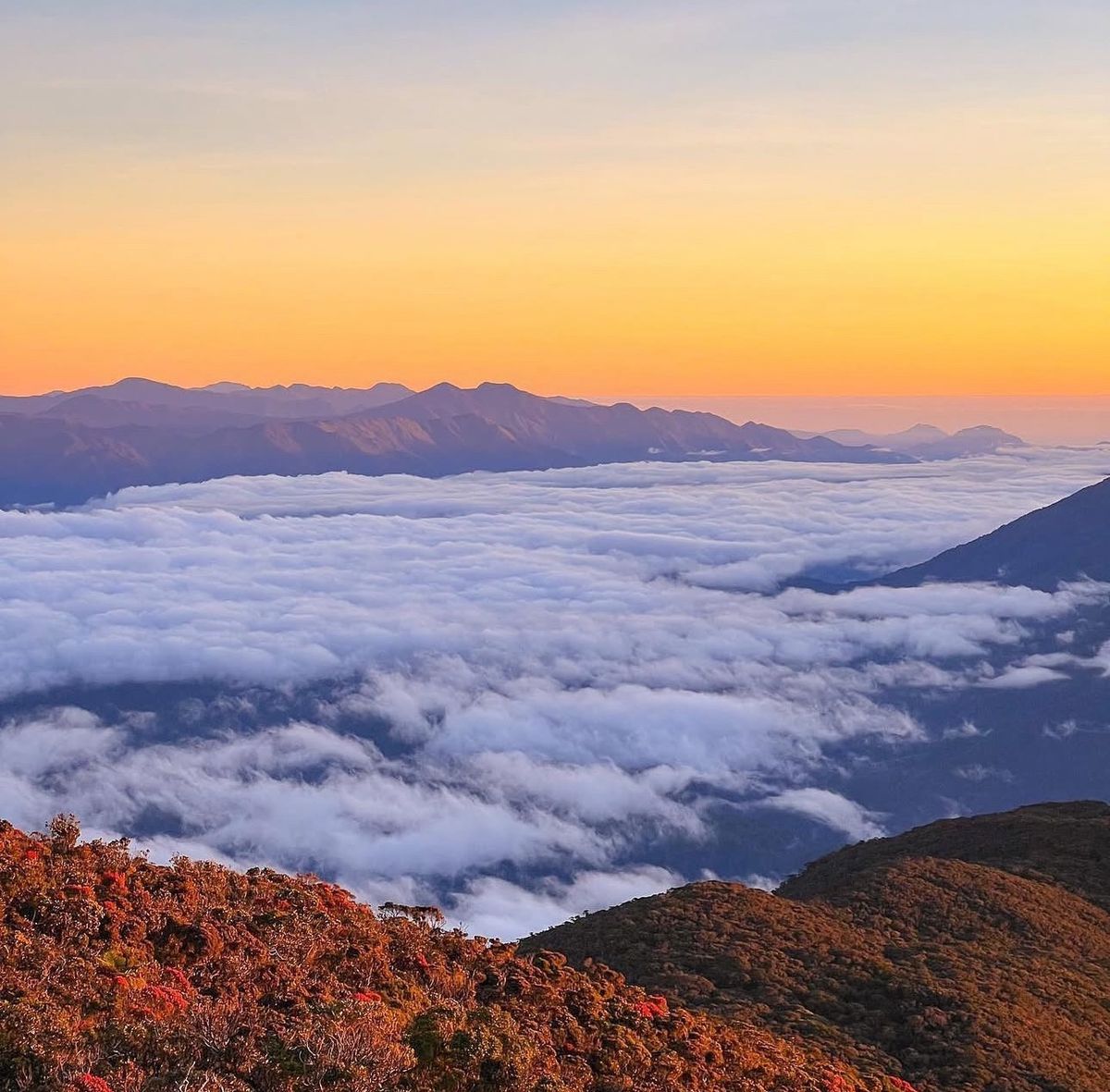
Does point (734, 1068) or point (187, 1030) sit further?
point (734, 1068)

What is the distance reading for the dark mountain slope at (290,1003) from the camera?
14.7 metres

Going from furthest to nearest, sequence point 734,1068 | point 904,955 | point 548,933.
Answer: point 548,933
point 904,955
point 734,1068

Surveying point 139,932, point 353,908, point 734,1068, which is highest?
point 139,932

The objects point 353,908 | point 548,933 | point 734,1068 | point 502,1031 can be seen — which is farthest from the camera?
point 548,933

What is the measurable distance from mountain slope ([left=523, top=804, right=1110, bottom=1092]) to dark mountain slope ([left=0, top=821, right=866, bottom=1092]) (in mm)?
4984

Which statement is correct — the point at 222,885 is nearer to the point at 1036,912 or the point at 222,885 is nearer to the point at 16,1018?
the point at 16,1018

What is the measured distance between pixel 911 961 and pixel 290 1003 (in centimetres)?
2583

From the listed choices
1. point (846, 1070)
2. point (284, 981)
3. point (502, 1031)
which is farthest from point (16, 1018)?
point (846, 1070)

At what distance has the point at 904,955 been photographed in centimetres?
3884

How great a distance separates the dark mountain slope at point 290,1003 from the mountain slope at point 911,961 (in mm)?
4984

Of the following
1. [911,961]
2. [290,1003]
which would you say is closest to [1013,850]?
[911,961]

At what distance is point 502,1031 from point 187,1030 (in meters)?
4.57

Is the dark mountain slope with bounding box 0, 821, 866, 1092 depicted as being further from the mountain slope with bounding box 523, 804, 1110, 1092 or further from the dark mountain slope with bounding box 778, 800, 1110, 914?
the dark mountain slope with bounding box 778, 800, 1110, 914

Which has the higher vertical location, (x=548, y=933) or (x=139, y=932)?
(x=139, y=932)
